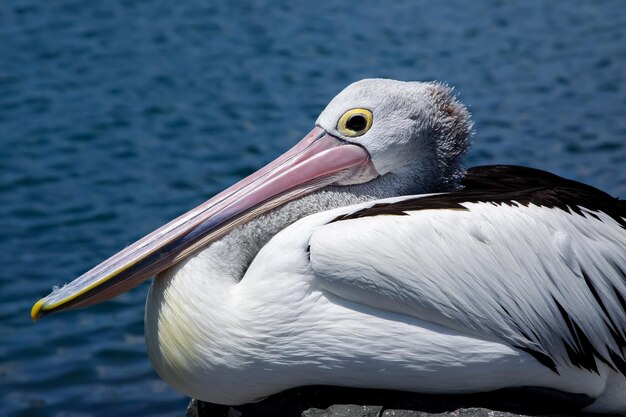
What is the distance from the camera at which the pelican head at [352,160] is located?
3.41 metres

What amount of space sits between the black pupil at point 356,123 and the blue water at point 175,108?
71.4 inches

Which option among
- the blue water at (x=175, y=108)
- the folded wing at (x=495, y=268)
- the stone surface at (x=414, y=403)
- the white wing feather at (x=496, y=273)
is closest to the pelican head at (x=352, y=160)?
the folded wing at (x=495, y=268)

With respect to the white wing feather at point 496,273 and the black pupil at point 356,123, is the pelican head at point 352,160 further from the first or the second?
the white wing feather at point 496,273

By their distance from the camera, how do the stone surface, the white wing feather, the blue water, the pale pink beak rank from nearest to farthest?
the white wing feather → the stone surface → the pale pink beak → the blue water

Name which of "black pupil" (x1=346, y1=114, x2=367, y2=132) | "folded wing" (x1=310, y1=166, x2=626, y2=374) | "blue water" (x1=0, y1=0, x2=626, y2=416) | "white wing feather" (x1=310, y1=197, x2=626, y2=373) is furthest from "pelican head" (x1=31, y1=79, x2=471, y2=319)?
"blue water" (x1=0, y1=0, x2=626, y2=416)

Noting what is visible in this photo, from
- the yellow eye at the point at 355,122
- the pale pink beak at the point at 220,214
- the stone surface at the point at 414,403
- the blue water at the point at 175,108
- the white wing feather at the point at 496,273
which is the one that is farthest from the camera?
the blue water at the point at 175,108

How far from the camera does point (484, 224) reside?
321 centimetres

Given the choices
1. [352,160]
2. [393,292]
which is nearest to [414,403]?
[393,292]

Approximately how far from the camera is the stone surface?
3.23 metres

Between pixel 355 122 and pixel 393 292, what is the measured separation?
2.35ft

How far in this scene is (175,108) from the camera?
7977 mm

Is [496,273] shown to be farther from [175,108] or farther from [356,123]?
[175,108]

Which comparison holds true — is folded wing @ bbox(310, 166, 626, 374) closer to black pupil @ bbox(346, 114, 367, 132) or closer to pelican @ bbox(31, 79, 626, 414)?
pelican @ bbox(31, 79, 626, 414)

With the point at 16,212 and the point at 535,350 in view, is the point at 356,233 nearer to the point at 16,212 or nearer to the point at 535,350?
the point at 535,350
